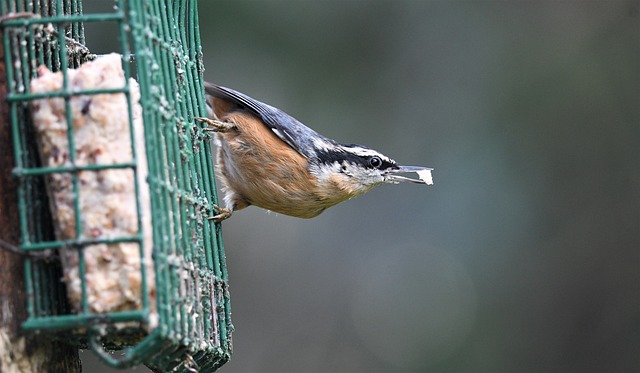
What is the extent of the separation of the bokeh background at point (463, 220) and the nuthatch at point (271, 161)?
4.35 m

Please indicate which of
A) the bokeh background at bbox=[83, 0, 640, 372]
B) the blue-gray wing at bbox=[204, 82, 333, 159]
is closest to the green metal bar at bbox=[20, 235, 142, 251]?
the blue-gray wing at bbox=[204, 82, 333, 159]

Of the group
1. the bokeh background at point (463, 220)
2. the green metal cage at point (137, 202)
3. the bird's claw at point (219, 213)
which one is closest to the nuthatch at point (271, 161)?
the bird's claw at point (219, 213)

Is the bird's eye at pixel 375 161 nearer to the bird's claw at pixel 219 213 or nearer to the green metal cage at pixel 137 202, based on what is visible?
the bird's claw at pixel 219 213

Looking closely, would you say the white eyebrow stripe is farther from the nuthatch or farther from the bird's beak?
the bird's beak

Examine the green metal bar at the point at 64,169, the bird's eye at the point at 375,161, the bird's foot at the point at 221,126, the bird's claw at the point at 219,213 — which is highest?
the bird's foot at the point at 221,126

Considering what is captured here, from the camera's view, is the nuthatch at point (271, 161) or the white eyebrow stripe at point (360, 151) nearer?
the nuthatch at point (271, 161)

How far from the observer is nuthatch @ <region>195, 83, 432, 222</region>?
606cm

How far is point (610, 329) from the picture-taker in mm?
10969

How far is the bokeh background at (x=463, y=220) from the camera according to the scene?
1080 cm

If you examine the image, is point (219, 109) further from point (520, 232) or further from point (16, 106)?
point (520, 232)

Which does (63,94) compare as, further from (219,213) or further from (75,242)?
(219,213)

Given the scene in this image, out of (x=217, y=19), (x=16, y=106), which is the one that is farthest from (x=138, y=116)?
(x=217, y=19)

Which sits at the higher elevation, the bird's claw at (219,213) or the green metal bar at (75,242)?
the bird's claw at (219,213)

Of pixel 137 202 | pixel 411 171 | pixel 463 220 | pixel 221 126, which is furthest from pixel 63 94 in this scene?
A: pixel 463 220
